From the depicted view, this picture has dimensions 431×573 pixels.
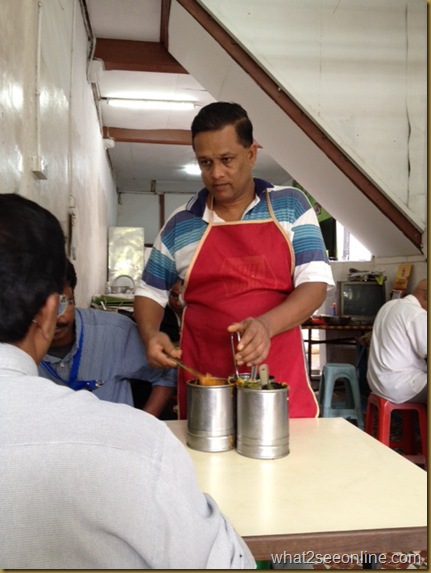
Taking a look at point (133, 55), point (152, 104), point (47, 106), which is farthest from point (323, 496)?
point (152, 104)

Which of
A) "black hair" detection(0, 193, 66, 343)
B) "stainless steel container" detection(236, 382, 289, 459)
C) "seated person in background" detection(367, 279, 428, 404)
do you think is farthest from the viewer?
"seated person in background" detection(367, 279, 428, 404)

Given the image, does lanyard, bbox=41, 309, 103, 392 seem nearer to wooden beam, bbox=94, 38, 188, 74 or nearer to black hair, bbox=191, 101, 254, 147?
black hair, bbox=191, 101, 254, 147

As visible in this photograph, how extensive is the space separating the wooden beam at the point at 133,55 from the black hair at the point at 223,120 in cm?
354

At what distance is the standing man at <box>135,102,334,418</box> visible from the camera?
160cm

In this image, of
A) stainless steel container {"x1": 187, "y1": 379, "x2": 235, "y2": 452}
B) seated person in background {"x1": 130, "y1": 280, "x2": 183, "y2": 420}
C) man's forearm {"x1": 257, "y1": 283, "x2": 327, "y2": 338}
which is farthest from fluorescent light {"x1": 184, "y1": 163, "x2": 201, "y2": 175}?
stainless steel container {"x1": 187, "y1": 379, "x2": 235, "y2": 452}

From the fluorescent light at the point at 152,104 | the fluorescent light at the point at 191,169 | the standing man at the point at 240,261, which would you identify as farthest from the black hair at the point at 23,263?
the fluorescent light at the point at 191,169

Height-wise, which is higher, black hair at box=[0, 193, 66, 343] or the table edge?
black hair at box=[0, 193, 66, 343]

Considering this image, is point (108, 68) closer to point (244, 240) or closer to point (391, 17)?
point (391, 17)

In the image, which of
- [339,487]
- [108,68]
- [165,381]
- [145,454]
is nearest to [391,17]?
[108,68]

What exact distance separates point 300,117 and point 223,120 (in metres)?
2.30

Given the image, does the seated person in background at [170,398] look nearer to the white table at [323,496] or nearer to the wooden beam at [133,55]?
the white table at [323,496]

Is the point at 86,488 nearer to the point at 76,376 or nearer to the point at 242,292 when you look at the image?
the point at 242,292

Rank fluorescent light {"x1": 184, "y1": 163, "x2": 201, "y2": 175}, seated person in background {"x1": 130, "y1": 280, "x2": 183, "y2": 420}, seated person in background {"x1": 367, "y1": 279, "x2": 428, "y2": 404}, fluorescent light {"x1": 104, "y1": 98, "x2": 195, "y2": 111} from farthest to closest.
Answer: fluorescent light {"x1": 184, "y1": 163, "x2": 201, "y2": 175}, fluorescent light {"x1": 104, "y1": 98, "x2": 195, "y2": 111}, seated person in background {"x1": 367, "y1": 279, "x2": 428, "y2": 404}, seated person in background {"x1": 130, "y1": 280, "x2": 183, "y2": 420}

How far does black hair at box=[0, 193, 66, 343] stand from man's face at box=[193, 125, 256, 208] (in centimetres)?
96
